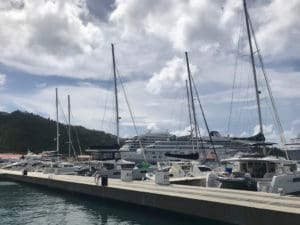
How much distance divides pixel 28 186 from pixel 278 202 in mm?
35524

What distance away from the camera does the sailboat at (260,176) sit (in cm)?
2561

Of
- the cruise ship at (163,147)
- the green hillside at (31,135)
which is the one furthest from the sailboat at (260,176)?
the green hillside at (31,135)

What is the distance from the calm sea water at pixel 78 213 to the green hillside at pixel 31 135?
384 feet

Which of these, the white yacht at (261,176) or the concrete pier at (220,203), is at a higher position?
the white yacht at (261,176)

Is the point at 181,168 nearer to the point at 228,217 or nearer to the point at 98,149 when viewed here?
the point at 98,149

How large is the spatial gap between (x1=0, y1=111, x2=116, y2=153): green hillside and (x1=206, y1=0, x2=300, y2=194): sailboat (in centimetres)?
12383

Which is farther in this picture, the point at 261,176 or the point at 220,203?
the point at 261,176

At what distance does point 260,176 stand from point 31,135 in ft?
516

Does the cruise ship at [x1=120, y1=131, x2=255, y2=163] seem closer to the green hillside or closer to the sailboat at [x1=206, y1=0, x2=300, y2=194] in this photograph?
the green hillside

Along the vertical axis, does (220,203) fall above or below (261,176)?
below

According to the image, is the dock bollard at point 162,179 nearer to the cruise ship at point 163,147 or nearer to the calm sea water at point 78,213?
the calm sea water at point 78,213

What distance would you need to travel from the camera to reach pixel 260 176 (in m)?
29.0

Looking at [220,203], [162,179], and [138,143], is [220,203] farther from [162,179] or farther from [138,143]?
[138,143]

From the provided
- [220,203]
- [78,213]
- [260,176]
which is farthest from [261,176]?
[78,213]
